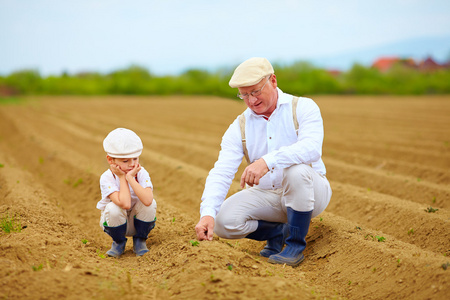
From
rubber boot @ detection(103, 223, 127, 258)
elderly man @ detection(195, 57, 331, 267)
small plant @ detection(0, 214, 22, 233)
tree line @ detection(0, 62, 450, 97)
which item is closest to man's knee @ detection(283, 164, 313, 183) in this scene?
elderly man @ detection(195, 57, 331, 267)

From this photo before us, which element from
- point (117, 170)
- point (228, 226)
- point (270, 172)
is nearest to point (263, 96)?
point (270, 172)

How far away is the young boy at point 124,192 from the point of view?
12.8 ft

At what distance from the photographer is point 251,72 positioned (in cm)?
382

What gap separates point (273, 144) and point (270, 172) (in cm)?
25

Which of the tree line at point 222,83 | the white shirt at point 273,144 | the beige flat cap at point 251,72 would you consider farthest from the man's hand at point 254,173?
the tree line at point 222,83

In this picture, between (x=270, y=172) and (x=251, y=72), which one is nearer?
(x=251, y=72)

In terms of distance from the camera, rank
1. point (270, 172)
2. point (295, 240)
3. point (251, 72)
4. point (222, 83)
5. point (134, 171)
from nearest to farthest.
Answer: point (251, 72)
point (134, 171)
point (295, 240)
point (270, 172)
point (222, 83)

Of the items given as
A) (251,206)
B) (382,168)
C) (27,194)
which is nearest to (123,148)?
(251,206)

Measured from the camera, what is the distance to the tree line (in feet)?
145

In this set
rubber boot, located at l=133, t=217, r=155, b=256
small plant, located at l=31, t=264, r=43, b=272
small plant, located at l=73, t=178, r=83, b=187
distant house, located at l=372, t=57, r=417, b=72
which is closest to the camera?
small plant, located at l=31, t=264, r=43, b=272

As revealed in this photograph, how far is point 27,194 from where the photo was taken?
6090 mm

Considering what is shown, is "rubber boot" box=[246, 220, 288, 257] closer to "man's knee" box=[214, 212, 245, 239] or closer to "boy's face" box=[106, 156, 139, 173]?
"man's knee" box=[214, 212, 245, 239]

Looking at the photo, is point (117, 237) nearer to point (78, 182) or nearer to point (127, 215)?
point (127, 215)

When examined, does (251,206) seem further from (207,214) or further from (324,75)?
(324,75)
